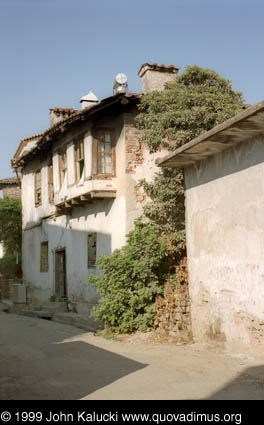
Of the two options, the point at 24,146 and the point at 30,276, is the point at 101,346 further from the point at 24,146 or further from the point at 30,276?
the point at 24,146

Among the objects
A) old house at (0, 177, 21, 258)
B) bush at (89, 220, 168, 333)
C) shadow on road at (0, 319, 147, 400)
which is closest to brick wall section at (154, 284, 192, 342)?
bush at (89, 220, 168, 333)

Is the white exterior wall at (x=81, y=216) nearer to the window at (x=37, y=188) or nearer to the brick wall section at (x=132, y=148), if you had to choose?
the brick wall section at (x=132, y=148)

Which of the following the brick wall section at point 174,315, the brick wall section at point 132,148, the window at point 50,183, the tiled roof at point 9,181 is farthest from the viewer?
the tiled roof at point 9,181

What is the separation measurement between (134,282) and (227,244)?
3819 millimetres

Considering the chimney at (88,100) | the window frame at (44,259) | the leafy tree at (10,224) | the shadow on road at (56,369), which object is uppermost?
the chimney at (88,100)

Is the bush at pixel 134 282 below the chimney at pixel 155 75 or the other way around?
below

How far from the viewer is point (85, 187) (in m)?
15.4

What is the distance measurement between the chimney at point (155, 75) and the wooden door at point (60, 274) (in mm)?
7337

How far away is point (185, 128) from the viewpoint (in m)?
13.4

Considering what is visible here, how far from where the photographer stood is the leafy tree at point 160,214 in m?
11.9

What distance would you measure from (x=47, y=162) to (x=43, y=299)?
5691 millimetres

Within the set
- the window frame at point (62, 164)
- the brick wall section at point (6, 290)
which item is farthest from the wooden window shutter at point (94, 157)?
the brick wall section at point (6, 290)

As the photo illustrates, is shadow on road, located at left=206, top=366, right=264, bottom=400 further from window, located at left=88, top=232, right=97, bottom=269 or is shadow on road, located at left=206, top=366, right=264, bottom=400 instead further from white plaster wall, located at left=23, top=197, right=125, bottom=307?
window, located at left=88, top=232, right=97, bottom=269
